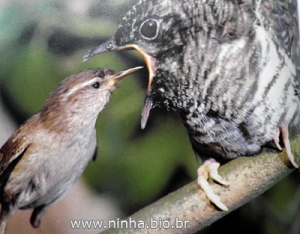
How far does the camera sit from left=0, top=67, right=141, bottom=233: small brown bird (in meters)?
0.93

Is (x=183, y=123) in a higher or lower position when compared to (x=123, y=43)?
lower

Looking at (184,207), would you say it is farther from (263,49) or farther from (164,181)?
(263,49)

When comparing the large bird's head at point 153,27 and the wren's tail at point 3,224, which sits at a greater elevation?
the large bird's head at point 153,27

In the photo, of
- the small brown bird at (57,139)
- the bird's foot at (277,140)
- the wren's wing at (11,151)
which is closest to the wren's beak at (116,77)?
the small brown bird at (57,139)

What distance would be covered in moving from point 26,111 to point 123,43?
0.87 feet

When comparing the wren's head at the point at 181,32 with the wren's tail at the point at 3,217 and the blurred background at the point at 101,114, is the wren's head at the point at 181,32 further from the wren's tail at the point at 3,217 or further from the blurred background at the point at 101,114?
the wren's tail at the point at 3,217

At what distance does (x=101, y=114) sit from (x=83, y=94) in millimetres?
60

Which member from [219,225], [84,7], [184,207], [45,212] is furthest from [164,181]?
[84,7]

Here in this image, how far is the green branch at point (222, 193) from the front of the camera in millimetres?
942

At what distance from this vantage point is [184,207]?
95 centimetres

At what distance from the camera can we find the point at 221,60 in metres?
0.90

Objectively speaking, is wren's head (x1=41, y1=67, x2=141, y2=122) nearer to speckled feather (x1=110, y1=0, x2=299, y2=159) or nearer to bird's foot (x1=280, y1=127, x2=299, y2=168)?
speckled feather (x1=110, y1=0, x2=299, y2=159)

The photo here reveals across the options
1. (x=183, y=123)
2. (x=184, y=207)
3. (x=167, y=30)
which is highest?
(x=167, y=30)

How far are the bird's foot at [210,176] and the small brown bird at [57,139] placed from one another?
254 mm
